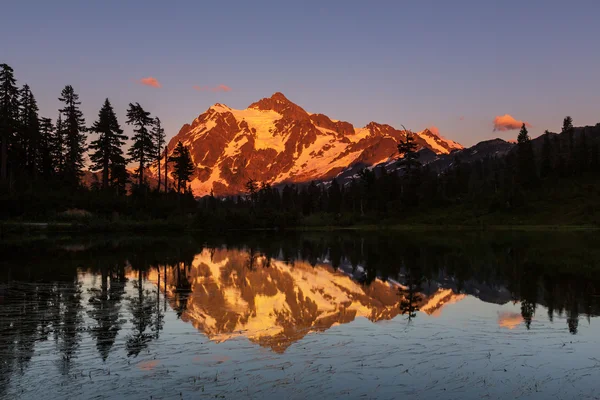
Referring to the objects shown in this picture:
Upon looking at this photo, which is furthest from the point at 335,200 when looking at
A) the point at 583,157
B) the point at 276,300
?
the point at 276,300

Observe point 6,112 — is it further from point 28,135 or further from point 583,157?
point 583,157

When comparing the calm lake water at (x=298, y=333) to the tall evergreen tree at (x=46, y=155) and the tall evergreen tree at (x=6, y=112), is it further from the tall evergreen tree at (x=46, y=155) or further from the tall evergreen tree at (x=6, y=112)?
the tall evergreen tree at (x=46, y=155)

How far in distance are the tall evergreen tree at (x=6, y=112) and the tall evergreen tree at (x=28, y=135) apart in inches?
86.9

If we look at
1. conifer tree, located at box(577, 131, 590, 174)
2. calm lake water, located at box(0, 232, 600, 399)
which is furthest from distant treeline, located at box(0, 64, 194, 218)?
conifer tree, located at box(577, 131, 590, 174)

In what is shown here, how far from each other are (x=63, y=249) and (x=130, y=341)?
120 feet

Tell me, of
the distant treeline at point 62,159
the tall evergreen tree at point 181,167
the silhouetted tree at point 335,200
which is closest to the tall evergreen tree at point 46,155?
the distant treeline at point 62,159

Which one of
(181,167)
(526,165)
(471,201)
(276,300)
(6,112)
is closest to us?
(276,300)

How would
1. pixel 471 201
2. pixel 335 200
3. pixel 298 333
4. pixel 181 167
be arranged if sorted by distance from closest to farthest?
1. pixel 298 333
2. pixel 181 167
3. pixel 471 201
4. pixel 335 200

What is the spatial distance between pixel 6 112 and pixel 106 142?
A: 16302 mm

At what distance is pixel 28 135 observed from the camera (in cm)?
8238

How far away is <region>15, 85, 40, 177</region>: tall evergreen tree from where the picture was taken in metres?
82.8

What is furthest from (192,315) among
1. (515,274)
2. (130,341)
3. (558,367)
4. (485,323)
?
(515,274)

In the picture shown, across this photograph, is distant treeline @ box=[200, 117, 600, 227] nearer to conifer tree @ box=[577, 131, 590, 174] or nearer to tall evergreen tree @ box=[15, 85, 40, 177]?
conifer tree @ box=[577, 131, 590, 174]

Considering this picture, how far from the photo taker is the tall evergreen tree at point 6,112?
2881 inches
